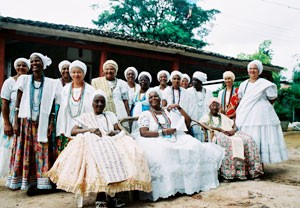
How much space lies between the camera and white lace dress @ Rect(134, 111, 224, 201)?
3.48 metres

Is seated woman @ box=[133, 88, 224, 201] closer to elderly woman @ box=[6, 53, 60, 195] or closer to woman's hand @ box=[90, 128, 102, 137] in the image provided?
woman's hand @ box=[90, 128, 102, 137]

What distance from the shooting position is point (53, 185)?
3.90 m

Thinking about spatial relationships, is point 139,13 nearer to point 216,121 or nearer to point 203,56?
point 203,56

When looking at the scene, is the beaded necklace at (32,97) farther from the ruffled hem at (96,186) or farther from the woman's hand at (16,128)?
the ruffled hem at (96,186)

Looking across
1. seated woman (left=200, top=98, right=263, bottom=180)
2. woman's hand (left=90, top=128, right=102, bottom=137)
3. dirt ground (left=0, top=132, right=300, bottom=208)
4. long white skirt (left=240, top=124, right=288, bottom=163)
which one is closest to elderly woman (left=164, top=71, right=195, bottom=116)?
seated woman (left=200, top=98, right=263, bottom=180)

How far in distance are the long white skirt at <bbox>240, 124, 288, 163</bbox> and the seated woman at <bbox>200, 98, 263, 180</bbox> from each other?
0.18m

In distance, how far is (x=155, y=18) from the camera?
2331cm

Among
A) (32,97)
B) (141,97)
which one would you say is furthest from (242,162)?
(32,97)

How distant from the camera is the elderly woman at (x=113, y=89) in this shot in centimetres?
435

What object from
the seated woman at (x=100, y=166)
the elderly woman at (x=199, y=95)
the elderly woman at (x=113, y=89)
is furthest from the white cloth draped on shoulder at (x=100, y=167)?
the elderly woman at (x=199, y=95)

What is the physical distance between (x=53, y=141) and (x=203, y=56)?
Result: 7.33m

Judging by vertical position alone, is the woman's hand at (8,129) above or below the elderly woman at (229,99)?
below

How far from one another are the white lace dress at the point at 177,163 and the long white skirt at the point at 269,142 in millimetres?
984

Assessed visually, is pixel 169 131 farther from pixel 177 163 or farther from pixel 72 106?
pixel 72 106
